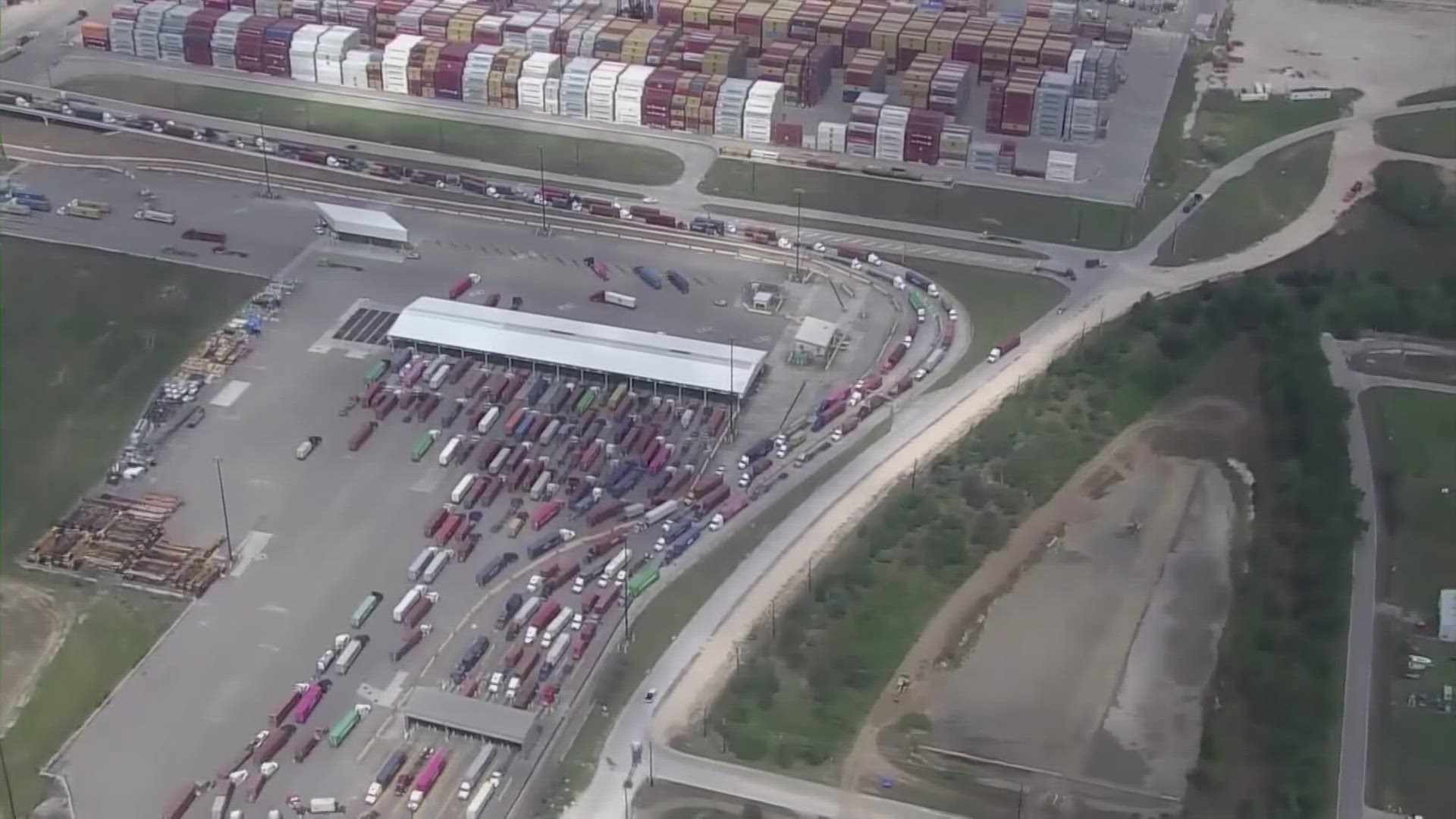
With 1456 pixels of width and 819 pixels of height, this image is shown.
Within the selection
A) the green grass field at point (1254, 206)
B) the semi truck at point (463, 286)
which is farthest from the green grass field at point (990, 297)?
the semi truck at point (463, 286)

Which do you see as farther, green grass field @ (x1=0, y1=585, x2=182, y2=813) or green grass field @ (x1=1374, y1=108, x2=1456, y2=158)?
green grass field @ (x1=1374, y1=108, x2=1456, y2=158)

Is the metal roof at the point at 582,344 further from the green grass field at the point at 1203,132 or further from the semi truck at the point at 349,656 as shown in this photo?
the green grass field at the point at 1203,132

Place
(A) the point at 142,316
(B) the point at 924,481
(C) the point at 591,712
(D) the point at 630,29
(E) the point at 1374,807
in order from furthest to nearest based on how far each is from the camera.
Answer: (D) the point at 630,29
(A) the point at 142,316
(B) the point at 924,481
(C) the point at 591,712
(E) the point at 1374,807

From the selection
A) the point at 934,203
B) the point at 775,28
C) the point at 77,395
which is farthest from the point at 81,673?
the point at 775,28

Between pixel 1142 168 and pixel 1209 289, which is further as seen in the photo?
pixel 1142 168

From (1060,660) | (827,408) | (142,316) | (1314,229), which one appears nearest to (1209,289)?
(1314,229)

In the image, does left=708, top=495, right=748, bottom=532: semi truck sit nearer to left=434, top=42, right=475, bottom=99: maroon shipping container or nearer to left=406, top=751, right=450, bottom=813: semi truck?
left=406, top=751, right=450, bottom=813: semi truck

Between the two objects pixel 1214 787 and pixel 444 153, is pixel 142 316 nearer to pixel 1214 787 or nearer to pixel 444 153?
pixel 444 153

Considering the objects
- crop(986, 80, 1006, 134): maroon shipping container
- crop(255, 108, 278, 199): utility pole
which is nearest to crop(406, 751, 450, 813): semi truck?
crop(255, 108, 278, 199): utility pole
